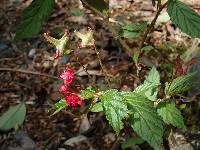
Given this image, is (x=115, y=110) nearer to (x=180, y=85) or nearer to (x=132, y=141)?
(x=180, y=85)

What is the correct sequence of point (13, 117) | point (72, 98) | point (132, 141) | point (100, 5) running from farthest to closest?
point (13, 117) → point (132, 141) → point (100, 5) → point (72, 98)

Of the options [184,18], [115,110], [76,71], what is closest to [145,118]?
[115,110]

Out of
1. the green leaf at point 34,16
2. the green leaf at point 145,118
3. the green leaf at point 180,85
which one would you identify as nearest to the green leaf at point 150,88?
the green leaf at point 180,85

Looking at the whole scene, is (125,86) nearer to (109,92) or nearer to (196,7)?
(196,7)

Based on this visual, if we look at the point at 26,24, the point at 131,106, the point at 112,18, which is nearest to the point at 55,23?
the point at 112,18

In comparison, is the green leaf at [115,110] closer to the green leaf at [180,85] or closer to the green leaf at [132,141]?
the green leaf at [180,85]

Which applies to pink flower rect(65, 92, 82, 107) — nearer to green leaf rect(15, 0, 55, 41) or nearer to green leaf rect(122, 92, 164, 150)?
green leaf rect(122, 92, 164, 150)
